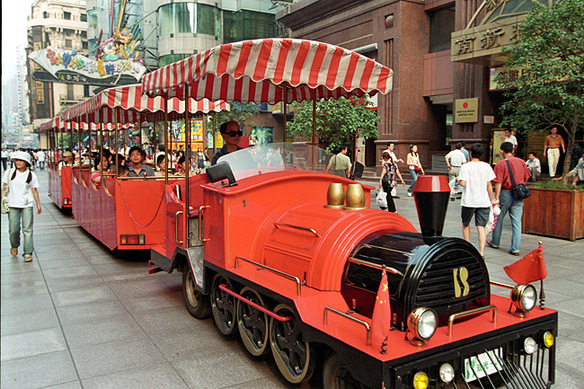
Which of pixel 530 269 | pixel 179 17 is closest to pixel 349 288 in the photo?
pixel 530 269

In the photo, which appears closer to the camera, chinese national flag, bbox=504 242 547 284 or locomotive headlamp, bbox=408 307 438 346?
locomotive headlamp, bbox=408 307 438 346

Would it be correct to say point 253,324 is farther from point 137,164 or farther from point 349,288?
point 137,164

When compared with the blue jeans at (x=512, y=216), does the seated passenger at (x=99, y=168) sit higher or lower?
higher

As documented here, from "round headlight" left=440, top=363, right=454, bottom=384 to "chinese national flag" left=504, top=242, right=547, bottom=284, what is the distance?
108cm

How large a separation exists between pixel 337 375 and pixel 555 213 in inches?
306

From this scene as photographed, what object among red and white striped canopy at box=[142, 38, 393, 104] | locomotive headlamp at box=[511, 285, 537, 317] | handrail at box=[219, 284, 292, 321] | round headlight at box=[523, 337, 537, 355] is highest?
red and white striped canopy at box=[142, 38, 393, 104]

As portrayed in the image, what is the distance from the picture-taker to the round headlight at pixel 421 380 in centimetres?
264

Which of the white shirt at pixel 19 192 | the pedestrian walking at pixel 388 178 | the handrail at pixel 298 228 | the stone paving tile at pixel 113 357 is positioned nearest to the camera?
the handrail at pixel 298 228

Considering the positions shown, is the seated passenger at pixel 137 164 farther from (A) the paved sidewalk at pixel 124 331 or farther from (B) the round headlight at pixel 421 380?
(B) the round headlight at pixel 421 380

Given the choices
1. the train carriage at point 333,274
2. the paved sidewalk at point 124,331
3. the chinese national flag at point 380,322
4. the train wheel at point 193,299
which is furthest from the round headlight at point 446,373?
the train wheel at point 193,299

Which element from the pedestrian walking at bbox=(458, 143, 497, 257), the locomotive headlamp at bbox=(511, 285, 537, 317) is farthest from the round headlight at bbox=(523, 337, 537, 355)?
the pedestrian walking at bbox=(458, 143, 497, 257)

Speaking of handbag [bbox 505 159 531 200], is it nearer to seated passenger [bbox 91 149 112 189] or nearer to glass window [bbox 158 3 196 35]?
seated passenger [bbox 91 149 112 189]

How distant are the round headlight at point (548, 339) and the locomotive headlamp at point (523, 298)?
0.22 meters

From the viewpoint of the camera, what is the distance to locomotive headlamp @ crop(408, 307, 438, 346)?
263 cm
